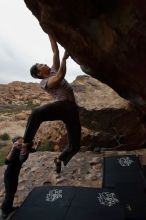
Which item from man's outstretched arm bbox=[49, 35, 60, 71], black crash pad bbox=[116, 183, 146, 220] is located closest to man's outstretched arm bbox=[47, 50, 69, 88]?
man's outstretched arm bbox=[49, 35, 60, 71]

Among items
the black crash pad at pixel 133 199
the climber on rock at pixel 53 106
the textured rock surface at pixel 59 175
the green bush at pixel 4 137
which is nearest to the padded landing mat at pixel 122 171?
the black crash pad at pixel 133 199

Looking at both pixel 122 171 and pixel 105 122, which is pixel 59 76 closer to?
pixel 122 171

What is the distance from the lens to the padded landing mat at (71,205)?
475cm

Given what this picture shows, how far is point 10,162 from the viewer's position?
5.62 m

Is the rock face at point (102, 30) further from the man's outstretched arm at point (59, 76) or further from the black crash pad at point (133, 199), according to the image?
the black crash pad at point (133, 199)

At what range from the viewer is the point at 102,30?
427 cm

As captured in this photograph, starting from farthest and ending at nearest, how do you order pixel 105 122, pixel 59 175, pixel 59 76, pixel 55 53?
pixel 105 122, pixel 59 175, pixel 55 53, pixel 59 76

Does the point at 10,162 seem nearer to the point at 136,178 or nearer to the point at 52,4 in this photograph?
the point at 136,178

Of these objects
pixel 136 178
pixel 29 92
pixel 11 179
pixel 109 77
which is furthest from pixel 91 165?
pixel 29 92

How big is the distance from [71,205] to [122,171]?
178cm

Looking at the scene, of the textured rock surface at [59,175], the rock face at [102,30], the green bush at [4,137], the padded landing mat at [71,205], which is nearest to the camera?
the rock face at [102,30]

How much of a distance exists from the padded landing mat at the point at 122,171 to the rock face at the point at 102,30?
6.83 feet

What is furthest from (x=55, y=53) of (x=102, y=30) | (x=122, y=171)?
(x=122, y=171)

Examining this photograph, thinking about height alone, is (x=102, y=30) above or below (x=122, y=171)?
above
